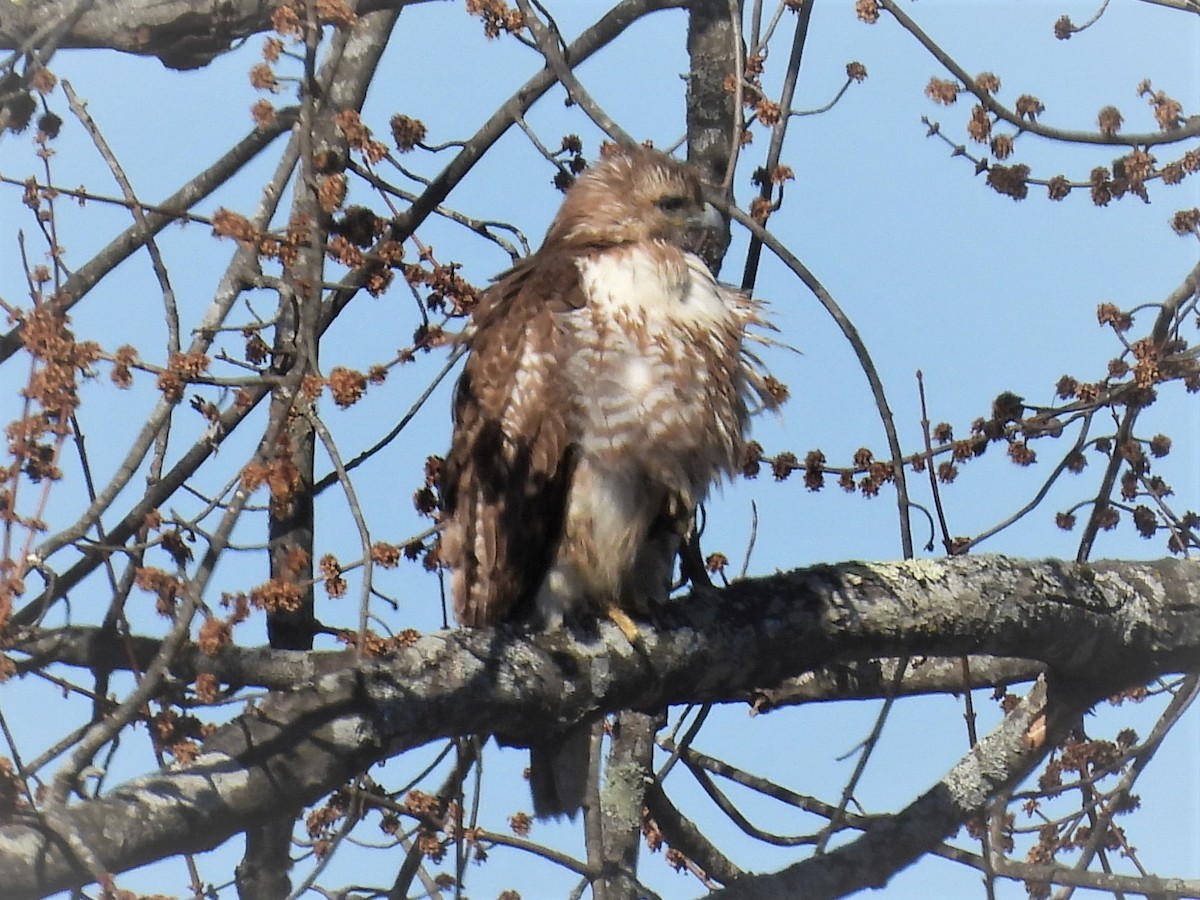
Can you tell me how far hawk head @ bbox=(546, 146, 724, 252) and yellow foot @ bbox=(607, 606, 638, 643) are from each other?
42.1 inches

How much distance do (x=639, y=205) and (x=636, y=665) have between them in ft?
4.60

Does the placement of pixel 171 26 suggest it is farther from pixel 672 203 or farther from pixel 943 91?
pixel 943 91

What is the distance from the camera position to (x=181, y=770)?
7.25ft

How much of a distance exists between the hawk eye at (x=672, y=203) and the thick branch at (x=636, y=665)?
114 centimetres

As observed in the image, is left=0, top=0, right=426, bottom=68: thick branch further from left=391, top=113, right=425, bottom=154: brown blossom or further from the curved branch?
the curved branch

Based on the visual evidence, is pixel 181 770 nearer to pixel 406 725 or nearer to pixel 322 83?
pixel 406 725

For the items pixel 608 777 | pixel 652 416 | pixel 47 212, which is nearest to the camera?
pixel 47 212

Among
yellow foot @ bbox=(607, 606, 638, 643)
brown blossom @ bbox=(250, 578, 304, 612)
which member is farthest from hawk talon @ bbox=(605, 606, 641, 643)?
brown blossom @ bbox=(250, 578, 304, 612)

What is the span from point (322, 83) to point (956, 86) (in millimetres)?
1749

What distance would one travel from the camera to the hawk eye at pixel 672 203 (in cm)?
391

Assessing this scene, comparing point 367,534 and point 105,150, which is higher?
point 105,150

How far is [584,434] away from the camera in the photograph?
3344 millimetres

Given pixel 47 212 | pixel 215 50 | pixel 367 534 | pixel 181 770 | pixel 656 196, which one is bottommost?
pixel 181 770

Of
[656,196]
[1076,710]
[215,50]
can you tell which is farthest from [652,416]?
[215,50]
